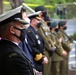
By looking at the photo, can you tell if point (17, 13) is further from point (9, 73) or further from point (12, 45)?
point (9, 73)

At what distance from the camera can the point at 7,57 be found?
2729 millimetres

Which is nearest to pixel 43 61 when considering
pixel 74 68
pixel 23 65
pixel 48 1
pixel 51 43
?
pixel 51 43

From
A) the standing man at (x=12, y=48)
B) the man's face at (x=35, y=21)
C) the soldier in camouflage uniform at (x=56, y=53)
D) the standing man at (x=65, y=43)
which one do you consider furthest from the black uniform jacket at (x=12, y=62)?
the standing man at (x=65, y=43)

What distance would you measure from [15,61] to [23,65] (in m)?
0.08

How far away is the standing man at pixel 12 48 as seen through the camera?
2697 millimetres

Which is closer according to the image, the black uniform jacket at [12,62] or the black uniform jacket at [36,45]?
the black uniform jacket at [12,62]

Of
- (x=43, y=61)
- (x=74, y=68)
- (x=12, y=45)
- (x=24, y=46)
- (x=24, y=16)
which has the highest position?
(x=24, y=16)

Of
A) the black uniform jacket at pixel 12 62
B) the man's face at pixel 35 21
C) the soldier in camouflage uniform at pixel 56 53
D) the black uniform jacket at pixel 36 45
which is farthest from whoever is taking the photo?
the soldier in camouflage uniform at pixel 56 53

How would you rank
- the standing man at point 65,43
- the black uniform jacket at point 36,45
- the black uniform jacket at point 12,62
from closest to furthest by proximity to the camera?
the black uniform jacket at point 12,62 → the black uniform jacket at point 36,45 → the standing man at point 65,43

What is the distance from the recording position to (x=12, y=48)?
2.80 m

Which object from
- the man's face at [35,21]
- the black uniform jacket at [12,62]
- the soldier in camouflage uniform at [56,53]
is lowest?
the soldier in camouflage uniform at [56,53]

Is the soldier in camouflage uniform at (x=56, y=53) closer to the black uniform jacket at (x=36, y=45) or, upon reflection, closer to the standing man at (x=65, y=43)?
the standing man at (x=65, y=43)

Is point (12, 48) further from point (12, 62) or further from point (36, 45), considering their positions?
point (36, 45)

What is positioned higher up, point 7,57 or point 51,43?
point 7,57
